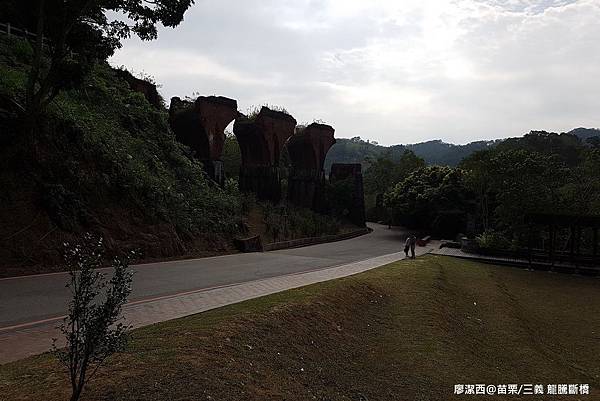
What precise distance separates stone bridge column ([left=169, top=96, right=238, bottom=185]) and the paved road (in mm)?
12715

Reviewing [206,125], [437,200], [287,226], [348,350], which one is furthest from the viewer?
[437,200]

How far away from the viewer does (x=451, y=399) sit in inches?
223

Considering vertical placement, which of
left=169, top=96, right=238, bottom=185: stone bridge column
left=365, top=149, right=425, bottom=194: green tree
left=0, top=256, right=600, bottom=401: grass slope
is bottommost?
left=0, top=256, right=600, bottom=401: grass slope

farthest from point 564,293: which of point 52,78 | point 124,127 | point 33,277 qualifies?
point 124,127

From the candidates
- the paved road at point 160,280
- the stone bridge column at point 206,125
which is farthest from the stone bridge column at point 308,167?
the paved road at point 160,280

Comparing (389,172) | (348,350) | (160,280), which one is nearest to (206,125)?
(160,280)

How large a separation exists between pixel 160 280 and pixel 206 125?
18597 millimetres

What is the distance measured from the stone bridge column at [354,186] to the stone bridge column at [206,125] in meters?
17.9

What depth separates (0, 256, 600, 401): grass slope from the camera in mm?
4215

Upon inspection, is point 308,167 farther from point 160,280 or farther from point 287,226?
point 160,280

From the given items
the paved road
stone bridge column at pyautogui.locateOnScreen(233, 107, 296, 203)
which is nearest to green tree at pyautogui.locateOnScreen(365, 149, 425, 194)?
stone bridge column at pyautogui.locateOnScreen(233, 107, 296, 203)

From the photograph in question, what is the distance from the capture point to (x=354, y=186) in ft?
145

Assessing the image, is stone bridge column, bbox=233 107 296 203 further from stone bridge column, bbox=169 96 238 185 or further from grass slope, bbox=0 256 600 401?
grass slope, bbox=0 256 600 401

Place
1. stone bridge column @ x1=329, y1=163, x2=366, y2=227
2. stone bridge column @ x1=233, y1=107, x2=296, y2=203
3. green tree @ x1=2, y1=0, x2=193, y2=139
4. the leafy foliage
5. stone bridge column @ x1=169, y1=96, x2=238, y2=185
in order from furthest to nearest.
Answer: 1. stone bridge column @ x1=329, y1=163, x2=366, y2=227
2. stone bridge column @ x1=233, y1=107, x2=296, y2=203
3. stone bridge column @ x1=169, y1=96, x2=238, y2=185
4. the leafy foliage
5. green tree @ x1=2, y1=0, x2=193, y2=139
